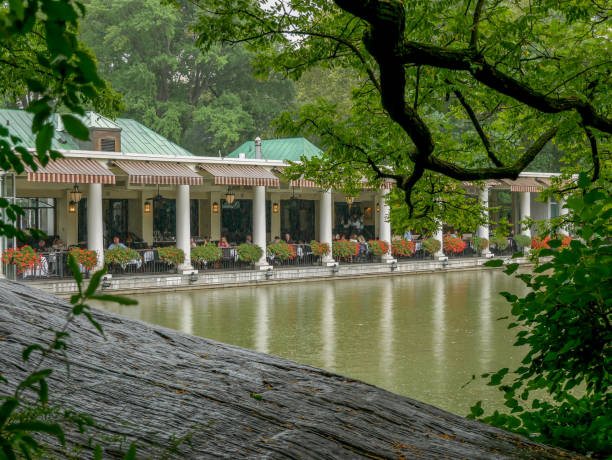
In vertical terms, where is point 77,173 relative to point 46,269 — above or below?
above

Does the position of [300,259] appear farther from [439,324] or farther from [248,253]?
[439,324]

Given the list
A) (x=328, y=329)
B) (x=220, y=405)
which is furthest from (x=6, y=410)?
(x=328, y=329)

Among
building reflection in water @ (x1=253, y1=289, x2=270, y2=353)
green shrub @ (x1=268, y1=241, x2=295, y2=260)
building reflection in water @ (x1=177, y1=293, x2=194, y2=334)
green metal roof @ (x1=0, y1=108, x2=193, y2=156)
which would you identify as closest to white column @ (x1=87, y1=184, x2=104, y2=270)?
building reflection in water @ (x1=177, y1=293, x2=194, y2=334)

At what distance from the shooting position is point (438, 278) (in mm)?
27875

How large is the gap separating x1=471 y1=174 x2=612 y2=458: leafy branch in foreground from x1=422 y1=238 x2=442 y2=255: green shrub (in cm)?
2569

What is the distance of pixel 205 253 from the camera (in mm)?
24719

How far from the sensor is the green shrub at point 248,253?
2560 centimetres

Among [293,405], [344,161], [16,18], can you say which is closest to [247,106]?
[344,161]

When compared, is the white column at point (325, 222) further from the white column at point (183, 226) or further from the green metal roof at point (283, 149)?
the white column at point (183, 226)

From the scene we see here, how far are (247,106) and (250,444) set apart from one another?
3989 cm

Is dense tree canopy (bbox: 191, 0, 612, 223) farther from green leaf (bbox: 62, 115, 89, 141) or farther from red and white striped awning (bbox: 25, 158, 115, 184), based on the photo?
red and white striped awning (bbox: 25, 158, 115, 184)

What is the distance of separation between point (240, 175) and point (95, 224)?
549 centimetres

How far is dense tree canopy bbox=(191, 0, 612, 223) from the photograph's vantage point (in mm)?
5395

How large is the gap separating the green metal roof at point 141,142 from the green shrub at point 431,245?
1117 cm
